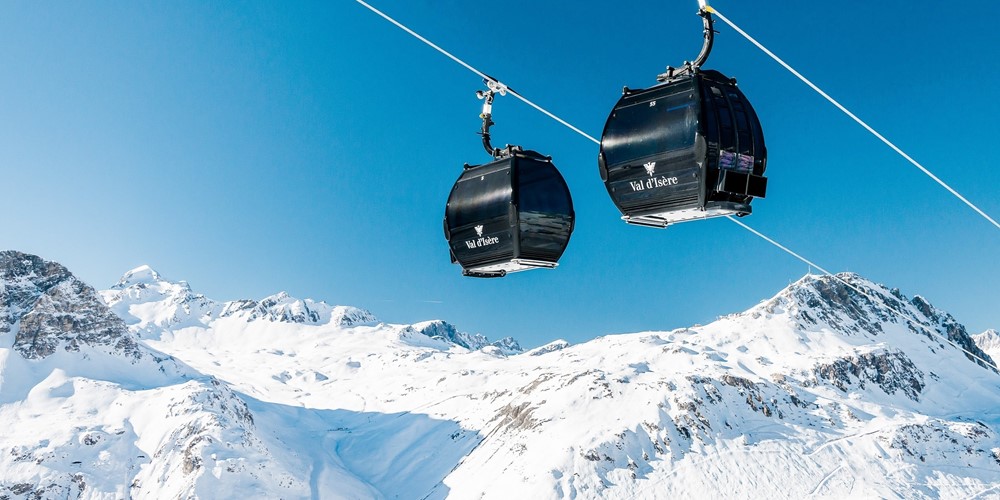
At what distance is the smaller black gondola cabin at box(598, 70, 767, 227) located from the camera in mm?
11758

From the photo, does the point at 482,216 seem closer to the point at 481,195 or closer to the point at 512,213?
the point at 481,195

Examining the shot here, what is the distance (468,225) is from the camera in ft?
49.4

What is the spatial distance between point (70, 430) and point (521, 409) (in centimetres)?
11236

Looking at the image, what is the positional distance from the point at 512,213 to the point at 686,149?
363 centimetres

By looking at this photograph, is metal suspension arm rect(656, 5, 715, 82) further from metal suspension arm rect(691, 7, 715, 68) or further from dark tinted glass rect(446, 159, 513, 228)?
dark tinted glass rect(446, 159, 513, 228)

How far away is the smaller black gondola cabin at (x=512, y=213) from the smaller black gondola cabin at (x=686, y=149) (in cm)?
194

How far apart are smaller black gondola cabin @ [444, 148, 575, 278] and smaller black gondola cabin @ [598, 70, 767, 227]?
194cm

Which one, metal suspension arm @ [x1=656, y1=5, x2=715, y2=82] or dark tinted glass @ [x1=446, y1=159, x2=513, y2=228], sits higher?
metal suspension arm @ [x1=656, y1=5, x2=715, y2=82]

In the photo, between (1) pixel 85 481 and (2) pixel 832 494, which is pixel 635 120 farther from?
(1) pixel 85 481

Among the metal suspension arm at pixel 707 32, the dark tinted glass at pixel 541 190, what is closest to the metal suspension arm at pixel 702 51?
the metal suspension arm at pixel 707 32

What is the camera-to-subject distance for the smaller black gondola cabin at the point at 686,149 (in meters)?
11.8

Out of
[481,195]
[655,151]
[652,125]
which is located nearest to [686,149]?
[655,151]

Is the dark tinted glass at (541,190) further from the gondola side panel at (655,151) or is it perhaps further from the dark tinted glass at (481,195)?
the gondola side panel at (655,151)

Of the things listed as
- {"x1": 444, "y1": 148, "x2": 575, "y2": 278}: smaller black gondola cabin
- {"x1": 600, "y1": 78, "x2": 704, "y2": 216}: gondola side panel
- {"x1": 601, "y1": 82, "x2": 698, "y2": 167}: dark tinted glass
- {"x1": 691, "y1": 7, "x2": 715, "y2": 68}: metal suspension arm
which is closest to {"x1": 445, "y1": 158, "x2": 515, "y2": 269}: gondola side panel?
{"x1": 444, "y1": 148, "x2": 575, "y2": 278}: smaller black gondola cabin
